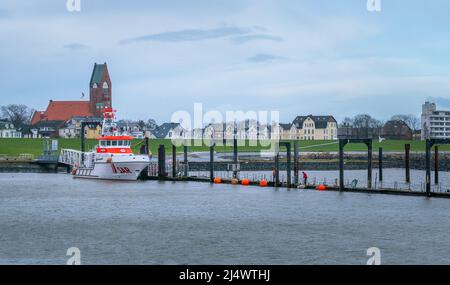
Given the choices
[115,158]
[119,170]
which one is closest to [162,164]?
[119,170]

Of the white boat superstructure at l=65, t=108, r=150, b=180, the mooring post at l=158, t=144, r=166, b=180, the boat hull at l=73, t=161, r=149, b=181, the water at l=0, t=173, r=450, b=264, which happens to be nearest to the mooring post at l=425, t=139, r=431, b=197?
the water at l=0, t=173, r=450, b=264

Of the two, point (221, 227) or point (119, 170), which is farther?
point (119, 170)

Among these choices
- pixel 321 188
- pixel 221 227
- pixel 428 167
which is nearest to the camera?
pixel 221 227

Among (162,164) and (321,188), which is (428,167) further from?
(162,164)

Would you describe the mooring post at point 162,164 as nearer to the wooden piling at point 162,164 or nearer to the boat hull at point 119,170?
the wooden piling at point 162,164

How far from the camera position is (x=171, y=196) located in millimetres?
75438

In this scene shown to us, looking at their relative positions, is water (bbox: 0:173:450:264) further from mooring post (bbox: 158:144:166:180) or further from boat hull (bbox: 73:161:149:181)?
boat hull (bbox: 73:161:149:181)

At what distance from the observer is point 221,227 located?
52.1 meters

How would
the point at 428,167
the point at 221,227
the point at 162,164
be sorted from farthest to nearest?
1. the point at 162,164
2. the point at 428,167
3. the point at 221,227

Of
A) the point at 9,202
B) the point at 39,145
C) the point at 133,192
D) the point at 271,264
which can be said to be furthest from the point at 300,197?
the point at 39,145

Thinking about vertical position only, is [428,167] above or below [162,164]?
above

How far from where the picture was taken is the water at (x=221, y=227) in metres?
41.2

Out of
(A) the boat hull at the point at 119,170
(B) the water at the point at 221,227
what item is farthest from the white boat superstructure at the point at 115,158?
(B) the water at the point at 221,227
